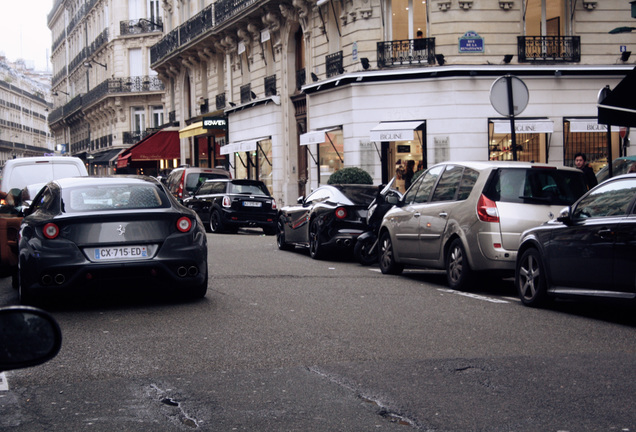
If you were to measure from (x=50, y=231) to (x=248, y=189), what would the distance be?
1553cm

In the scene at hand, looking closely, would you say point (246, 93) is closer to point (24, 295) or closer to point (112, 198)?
point (112, 198)

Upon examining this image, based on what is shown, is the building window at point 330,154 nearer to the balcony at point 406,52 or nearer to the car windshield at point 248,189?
the balcony at point 406,52

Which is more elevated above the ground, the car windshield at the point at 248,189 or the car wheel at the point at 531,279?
the car windshield at the point at 248,189

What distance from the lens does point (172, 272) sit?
362 inches

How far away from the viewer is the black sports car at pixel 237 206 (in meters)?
23.8

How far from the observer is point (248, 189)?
962 inches

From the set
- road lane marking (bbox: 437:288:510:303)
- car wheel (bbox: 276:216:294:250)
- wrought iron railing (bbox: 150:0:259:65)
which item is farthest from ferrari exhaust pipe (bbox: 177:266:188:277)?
wrought iron railing (bbox: 150:0:259:65)

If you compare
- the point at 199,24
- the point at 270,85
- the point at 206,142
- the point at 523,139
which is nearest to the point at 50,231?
the point at 523,139

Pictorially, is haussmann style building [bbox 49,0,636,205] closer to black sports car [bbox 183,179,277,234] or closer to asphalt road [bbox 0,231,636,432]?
black sports car [bbox 183,179,277,234]

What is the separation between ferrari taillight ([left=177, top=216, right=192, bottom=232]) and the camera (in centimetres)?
937

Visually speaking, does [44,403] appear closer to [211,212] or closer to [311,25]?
[211,212]

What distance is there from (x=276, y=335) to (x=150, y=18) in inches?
2313

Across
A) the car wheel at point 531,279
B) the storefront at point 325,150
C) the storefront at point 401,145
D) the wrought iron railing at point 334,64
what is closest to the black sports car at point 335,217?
the car wheel at point 531,279

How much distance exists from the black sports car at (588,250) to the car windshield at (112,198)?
386cm
